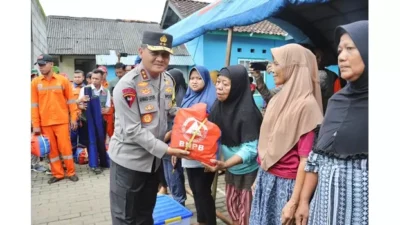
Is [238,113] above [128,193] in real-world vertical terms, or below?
above

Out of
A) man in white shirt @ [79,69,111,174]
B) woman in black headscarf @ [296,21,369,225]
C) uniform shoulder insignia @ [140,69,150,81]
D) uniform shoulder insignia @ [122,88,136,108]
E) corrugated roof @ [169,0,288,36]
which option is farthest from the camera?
corrugated roof @ [169,0,288,36]

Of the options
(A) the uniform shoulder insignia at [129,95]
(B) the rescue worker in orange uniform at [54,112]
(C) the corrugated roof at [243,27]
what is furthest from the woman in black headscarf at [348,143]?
(C) the corrugated roof at [243,27]

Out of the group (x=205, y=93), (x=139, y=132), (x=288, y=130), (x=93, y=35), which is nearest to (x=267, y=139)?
(x=288, y=130)

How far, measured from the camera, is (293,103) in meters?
1.92

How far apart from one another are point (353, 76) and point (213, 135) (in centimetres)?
115

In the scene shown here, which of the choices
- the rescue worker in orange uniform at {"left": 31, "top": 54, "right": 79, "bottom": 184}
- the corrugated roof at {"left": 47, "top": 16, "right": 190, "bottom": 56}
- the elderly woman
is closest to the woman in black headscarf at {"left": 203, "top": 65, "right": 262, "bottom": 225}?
the elderly woman

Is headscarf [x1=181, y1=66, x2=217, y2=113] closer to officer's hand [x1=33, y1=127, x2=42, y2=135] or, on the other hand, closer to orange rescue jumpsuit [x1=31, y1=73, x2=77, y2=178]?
orange rescue jumpsuit [x1=31, y1=73, x2=77, y2=178]

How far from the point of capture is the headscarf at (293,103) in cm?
188

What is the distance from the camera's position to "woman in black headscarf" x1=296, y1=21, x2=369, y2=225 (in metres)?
1.39

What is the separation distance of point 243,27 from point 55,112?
8501mm

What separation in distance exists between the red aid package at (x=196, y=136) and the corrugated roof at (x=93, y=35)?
1310 centimetres

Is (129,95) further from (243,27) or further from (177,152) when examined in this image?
(243,27)

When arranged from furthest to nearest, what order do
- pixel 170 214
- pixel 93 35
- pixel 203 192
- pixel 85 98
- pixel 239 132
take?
pixel 93 35 < pixel 85 98 < pixel 203 192 < pixel 170 214 < pixel 239 132

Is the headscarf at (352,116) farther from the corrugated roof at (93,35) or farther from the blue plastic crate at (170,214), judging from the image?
the corrugated roof at (93,35)
